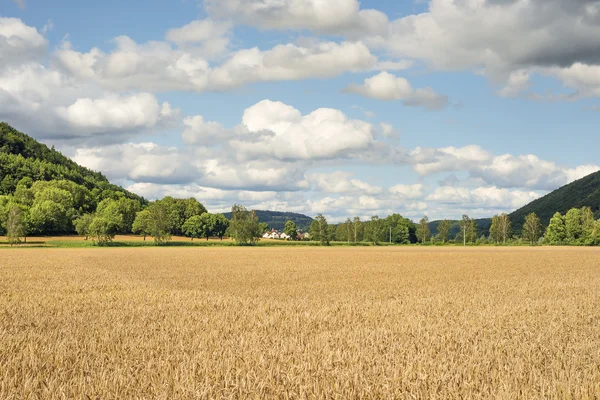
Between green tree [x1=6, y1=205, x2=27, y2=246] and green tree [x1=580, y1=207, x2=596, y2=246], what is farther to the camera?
green tree [x1=580, y1=207, x2=596, y2=246]

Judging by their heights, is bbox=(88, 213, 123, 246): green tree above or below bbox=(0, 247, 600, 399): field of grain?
above

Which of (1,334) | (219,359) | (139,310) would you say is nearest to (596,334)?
(219,359)

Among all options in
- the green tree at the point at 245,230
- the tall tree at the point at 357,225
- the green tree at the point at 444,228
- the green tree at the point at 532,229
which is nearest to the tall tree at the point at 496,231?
the green tree at the point at 532,229

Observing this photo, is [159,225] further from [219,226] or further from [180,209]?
[180,209]

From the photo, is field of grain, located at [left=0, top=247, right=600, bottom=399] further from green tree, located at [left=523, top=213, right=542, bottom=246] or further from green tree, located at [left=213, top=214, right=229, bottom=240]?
green tree, located at [left=213, top=214, right=229, bottom=240]

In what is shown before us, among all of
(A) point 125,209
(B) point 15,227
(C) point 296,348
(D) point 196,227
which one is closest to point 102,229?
(B) point 15,227

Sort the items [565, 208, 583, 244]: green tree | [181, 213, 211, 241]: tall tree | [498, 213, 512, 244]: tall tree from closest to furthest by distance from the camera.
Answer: [565, 208, 583, 244]: green tree
[181, 213, 211, 241]: tall tree
[498, 213, 512, 244]: tall tree

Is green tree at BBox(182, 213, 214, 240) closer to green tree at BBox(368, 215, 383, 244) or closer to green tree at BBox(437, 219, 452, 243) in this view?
green tree at BBox(368, 215, 383, 244)

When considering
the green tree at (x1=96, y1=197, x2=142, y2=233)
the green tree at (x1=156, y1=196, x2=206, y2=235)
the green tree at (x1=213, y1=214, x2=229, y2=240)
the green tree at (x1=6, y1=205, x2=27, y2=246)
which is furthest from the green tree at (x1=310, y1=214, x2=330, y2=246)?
the green tree at (x1=6, y1=205, x2=27, y2=246)

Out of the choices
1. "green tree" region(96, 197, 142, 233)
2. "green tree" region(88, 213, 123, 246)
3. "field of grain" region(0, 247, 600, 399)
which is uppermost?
"green tree" region(96, 197, 142, 233)

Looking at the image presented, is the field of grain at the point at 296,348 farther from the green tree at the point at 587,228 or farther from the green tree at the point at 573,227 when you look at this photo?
the green tree at the point at 573,227

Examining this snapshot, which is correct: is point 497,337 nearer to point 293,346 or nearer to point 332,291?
point 293,346

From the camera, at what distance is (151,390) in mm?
6992

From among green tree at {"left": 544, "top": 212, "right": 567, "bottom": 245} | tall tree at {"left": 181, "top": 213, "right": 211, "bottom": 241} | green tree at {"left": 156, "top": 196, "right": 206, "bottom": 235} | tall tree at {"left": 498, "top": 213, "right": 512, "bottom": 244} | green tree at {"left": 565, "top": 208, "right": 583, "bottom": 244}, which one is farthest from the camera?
tall tree at {"left": 498, "top": 213, "right": 512, "bottom": 244}
